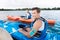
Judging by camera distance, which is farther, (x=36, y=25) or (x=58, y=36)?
(x=58, y=36)

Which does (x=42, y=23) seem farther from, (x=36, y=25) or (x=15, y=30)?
(x=15, y=30)

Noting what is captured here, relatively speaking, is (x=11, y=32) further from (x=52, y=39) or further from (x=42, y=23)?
(x=52, y=39)

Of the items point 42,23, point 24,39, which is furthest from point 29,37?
point 42,23

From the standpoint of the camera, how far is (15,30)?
4.14m

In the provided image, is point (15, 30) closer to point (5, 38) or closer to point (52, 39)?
point (5, 38)

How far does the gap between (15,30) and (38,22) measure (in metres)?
0.48

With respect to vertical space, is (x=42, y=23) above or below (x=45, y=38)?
above

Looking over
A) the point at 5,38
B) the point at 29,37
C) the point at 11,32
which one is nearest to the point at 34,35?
the point at 29,37

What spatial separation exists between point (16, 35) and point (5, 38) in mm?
468

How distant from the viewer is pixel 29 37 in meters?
4.14

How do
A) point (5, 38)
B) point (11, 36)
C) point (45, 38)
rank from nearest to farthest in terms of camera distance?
1. point (5, 38)
2. point (11, 36)
3. point (45, 38)

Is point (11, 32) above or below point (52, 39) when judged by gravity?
above

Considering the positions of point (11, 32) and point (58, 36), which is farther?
point (58, 36)

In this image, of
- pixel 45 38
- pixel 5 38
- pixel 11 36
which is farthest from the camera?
pixel 45 38
